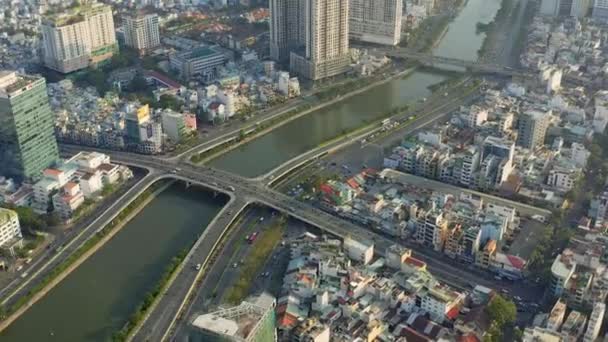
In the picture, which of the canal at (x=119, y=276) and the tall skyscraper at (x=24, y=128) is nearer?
the canal at (x=119, y=276)

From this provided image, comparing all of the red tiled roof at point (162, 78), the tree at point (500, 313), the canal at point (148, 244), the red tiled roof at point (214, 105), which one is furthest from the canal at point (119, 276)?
the red tiled roof at point (162, 78)

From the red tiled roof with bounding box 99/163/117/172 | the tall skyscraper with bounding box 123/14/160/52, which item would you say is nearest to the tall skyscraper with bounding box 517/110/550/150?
the red tiled roof with bounding box 99/163/117/172

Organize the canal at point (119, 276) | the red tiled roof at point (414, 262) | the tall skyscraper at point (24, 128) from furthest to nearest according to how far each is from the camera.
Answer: the tall skyscraper at point (24, 128), the red tiled roof at point (414, 262), the canal at point (119, 276)

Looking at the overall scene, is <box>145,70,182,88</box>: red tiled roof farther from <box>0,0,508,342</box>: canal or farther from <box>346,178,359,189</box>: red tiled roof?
<box>346,178,359,189</box>: red tiled roof

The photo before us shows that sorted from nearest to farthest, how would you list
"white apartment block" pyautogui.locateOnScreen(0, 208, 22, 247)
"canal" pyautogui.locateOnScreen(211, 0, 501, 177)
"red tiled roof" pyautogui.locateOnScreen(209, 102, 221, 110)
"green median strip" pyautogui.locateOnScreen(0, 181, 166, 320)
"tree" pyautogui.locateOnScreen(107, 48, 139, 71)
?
"green median strip" pyautogui.locateOnScreen(0, 181, 166, 320)
"white apartment block" pyautogui.locateOnScreen(0, 208, 22, 247)
"canal" pyautogui.locateOnScreen(211, 0, 501, 177)
"red tiled roof" pyautogui.locateOnScreen(209, 102, 221, 110)
"tree" pyautogui.locateOnScreen(107, 48, 139, 71)

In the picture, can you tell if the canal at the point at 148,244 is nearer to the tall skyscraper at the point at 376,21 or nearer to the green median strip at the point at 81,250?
the green median strip at the point at 81,250

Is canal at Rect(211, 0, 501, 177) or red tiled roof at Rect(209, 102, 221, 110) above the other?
red tiled roof at Rect(209, 102, 221, 110)

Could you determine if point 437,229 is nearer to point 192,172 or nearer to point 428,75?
point 192,172
